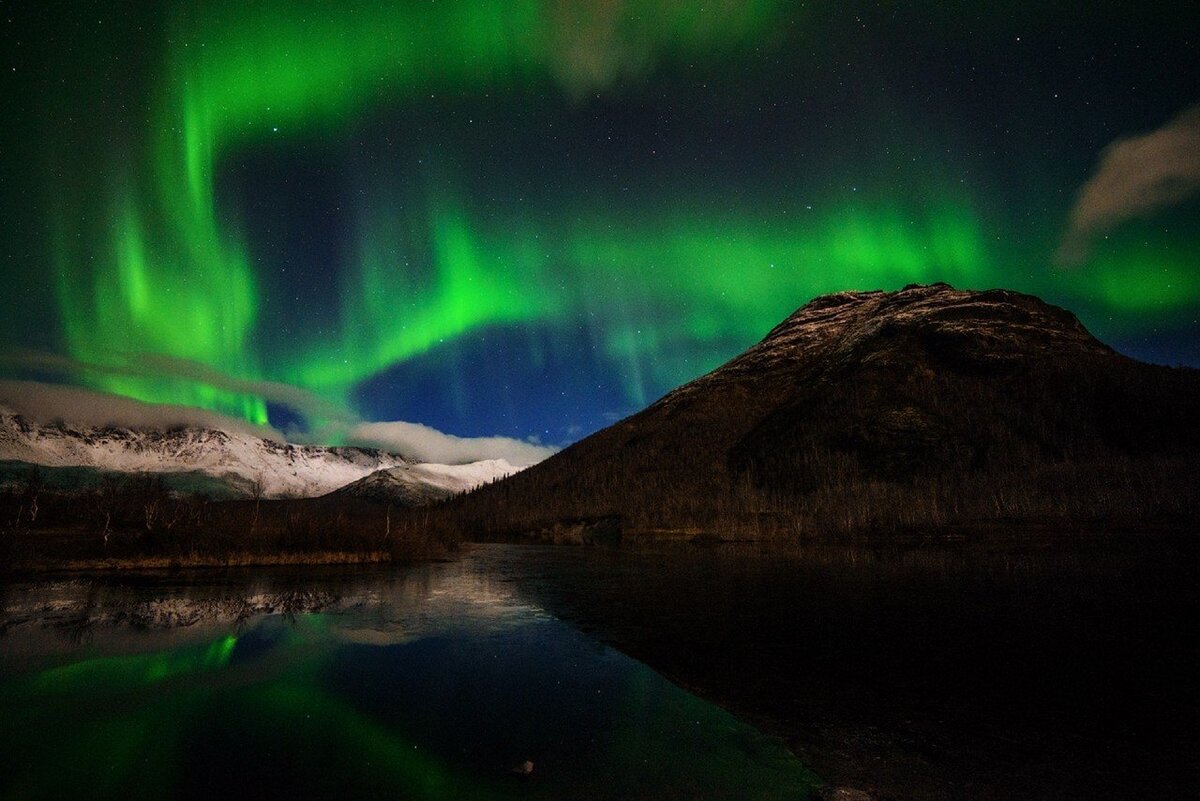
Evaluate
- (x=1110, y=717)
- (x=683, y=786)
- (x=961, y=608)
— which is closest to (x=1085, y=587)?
(x=961, y=608)

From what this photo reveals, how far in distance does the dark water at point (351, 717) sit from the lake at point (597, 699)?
73mm

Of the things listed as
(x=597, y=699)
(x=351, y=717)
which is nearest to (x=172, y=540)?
(x=351, y=717)

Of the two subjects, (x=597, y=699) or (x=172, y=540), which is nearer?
(x=597, y=699)

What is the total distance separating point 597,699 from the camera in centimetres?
1391

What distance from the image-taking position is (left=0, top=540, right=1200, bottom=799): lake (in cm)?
955

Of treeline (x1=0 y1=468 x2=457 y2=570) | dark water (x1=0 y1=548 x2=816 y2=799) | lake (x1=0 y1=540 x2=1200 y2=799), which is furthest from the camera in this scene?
treeline (x1=0 y1=468 x2=457 y2=570)

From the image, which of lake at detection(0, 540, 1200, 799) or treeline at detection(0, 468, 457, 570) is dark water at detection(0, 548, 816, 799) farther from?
treeline at detection(0, 468, 457, 570)

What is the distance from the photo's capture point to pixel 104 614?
25672mm

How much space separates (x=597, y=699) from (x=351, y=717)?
587 cm

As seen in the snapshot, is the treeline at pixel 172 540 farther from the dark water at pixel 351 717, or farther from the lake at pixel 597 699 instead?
the dark water at pixel 351 717

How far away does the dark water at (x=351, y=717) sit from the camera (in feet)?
30.4

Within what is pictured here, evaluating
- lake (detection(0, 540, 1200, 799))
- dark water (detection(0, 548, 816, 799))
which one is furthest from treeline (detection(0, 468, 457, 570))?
dark water (detection(0, 548, 816, 799))

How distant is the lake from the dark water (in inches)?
2.9

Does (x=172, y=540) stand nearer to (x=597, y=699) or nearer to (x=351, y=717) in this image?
(x=351, y=717)
